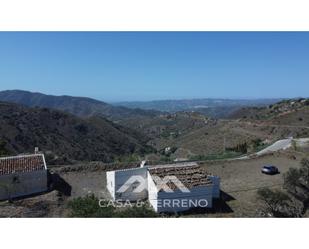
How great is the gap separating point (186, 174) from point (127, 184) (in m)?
2.64

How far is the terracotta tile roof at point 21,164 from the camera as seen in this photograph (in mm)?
16453

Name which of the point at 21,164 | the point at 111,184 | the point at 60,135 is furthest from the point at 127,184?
the point at 60,135

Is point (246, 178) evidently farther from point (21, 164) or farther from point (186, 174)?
point (21, 164)

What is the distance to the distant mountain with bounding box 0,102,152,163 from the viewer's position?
43938mm

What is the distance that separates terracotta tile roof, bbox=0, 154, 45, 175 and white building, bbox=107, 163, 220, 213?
3.53 meters

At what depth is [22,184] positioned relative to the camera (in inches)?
648

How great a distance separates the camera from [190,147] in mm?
52031

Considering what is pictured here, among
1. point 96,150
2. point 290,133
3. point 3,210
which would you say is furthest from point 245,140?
point 3,210

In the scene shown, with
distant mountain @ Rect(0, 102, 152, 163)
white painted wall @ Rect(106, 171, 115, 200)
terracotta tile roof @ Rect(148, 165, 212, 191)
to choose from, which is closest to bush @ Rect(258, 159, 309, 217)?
terracotta tile roof @ Rect(148, 165, 212, 191)

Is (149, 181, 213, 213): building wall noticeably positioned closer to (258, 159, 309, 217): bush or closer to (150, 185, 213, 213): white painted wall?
(150, 185, 213, 213): white painted wall

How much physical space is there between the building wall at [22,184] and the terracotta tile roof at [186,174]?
5119 mm

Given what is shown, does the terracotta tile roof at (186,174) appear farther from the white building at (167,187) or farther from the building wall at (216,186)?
the building wall at (216,186)

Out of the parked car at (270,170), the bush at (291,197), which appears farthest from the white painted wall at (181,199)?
the parked car at (270,170)

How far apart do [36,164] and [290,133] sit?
123 feet
